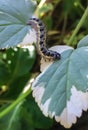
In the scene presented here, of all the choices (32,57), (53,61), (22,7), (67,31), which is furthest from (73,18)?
(53,61)

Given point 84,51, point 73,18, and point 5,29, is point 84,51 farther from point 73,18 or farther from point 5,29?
point 73,18

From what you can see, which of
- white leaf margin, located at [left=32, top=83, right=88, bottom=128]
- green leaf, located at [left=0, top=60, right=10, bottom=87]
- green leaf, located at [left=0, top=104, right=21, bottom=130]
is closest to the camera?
white leaf margin, located at [left=32, top=83, right=88, bottom=128]

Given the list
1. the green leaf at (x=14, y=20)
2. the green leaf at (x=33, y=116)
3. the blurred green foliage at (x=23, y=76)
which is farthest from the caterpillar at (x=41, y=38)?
the green leaf at (x=33, y=116)

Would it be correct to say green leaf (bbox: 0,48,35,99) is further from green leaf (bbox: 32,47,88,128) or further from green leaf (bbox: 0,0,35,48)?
green leaf (bbox: 32,47,88,128)

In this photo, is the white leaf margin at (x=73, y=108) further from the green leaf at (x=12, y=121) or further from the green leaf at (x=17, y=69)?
the green leaf at (x=17, y=69)

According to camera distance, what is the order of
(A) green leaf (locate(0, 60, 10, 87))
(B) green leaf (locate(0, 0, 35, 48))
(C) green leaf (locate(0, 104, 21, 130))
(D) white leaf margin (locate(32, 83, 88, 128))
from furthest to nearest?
1. (A) green leaf (locate(0, 60, 10, 87))
2. (C) green leaf (locate(0, 104, 21, 130))
3. (B) green leaf (locate(0, 0, 35, 48))
4. (D) white leaf margin (locate(32, 83, 88, 128))

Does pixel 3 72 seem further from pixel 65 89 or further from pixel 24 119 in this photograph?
pixel 65 89

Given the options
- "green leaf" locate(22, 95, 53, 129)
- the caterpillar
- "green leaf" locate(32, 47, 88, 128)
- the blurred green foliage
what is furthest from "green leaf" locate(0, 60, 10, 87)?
"green leaf" locate(32, 47, 88, 128)

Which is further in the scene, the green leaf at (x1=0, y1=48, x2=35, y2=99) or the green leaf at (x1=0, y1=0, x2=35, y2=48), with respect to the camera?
the green leaf at (x1=0, y1=48, x2=35, y2=99)
